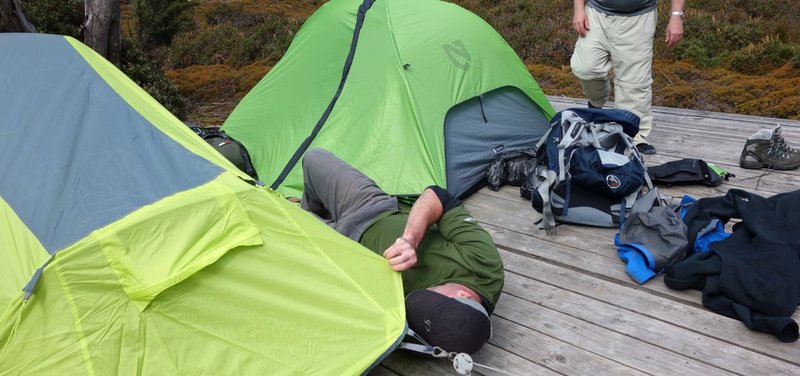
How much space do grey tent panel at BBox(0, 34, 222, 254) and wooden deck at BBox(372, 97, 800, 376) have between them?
1235mm

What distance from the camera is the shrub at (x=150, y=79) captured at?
24.0ft

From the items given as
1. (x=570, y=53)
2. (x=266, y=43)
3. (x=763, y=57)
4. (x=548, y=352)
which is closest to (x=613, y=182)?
(x=548, y=352)

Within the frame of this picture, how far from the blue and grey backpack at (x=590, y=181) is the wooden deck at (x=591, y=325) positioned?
111 mm

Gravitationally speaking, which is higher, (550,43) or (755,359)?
(755,359)

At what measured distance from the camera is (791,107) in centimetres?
714

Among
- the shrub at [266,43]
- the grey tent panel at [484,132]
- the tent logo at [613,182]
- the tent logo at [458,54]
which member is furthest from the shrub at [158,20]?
the tent logo at [613,182]

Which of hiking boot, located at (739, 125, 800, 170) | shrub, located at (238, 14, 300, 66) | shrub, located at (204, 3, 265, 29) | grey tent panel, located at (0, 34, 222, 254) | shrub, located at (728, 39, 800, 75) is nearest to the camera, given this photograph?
grey tent panel, located at (0, 34, 222, 254)

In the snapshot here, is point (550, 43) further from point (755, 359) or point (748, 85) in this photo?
point (755, 359)

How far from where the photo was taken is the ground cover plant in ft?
26.0

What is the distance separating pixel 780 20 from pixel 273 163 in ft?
32.8

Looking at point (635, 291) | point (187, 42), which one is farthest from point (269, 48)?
point (635, 291)

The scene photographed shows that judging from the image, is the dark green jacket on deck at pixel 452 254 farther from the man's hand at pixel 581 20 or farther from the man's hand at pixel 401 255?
the man's hand at pixel 581 20

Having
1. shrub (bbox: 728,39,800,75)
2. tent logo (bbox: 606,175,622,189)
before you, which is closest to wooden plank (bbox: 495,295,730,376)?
tent logo (bbox: 606,175,622,189)

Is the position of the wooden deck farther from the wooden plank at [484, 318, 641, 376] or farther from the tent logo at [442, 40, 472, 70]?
the tent logo at [442, 40, 472, 70]
